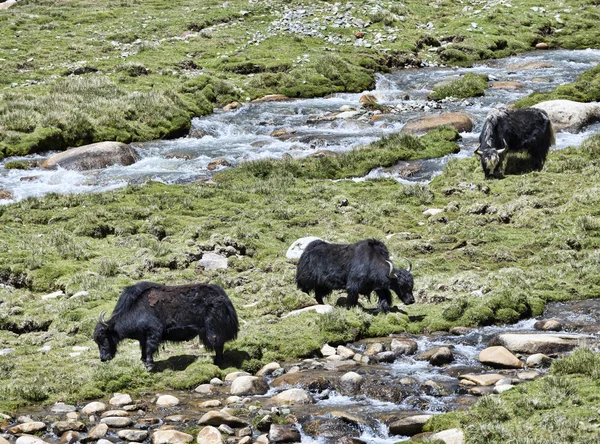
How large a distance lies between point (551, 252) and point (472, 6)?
45.5 metres

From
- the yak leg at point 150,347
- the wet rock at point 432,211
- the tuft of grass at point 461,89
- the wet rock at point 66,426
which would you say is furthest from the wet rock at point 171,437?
the tuft of grass at point 461,89

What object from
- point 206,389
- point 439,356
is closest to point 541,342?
point 439,356

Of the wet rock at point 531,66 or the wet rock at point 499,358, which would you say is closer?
the wet rock at point 499,358

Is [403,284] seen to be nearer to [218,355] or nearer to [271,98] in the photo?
[218,355]

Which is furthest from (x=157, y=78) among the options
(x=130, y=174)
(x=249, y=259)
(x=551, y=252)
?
(x=551, y=252)

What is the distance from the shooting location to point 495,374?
10.5 meters

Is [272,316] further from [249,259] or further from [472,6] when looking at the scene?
[472,6]

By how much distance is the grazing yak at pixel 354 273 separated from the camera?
45.4 ft

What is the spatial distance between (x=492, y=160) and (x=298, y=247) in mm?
8181

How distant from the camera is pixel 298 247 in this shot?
693 inches

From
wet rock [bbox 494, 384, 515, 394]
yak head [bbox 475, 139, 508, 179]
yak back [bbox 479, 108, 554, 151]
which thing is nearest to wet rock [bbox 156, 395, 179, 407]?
wet rock [bbox 494, 384, 515, 394]

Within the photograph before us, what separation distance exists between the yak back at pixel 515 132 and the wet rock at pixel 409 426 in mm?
15902

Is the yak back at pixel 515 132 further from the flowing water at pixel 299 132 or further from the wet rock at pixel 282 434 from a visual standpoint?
the wet rock at pixel 282 434

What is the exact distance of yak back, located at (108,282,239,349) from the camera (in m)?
11.7
